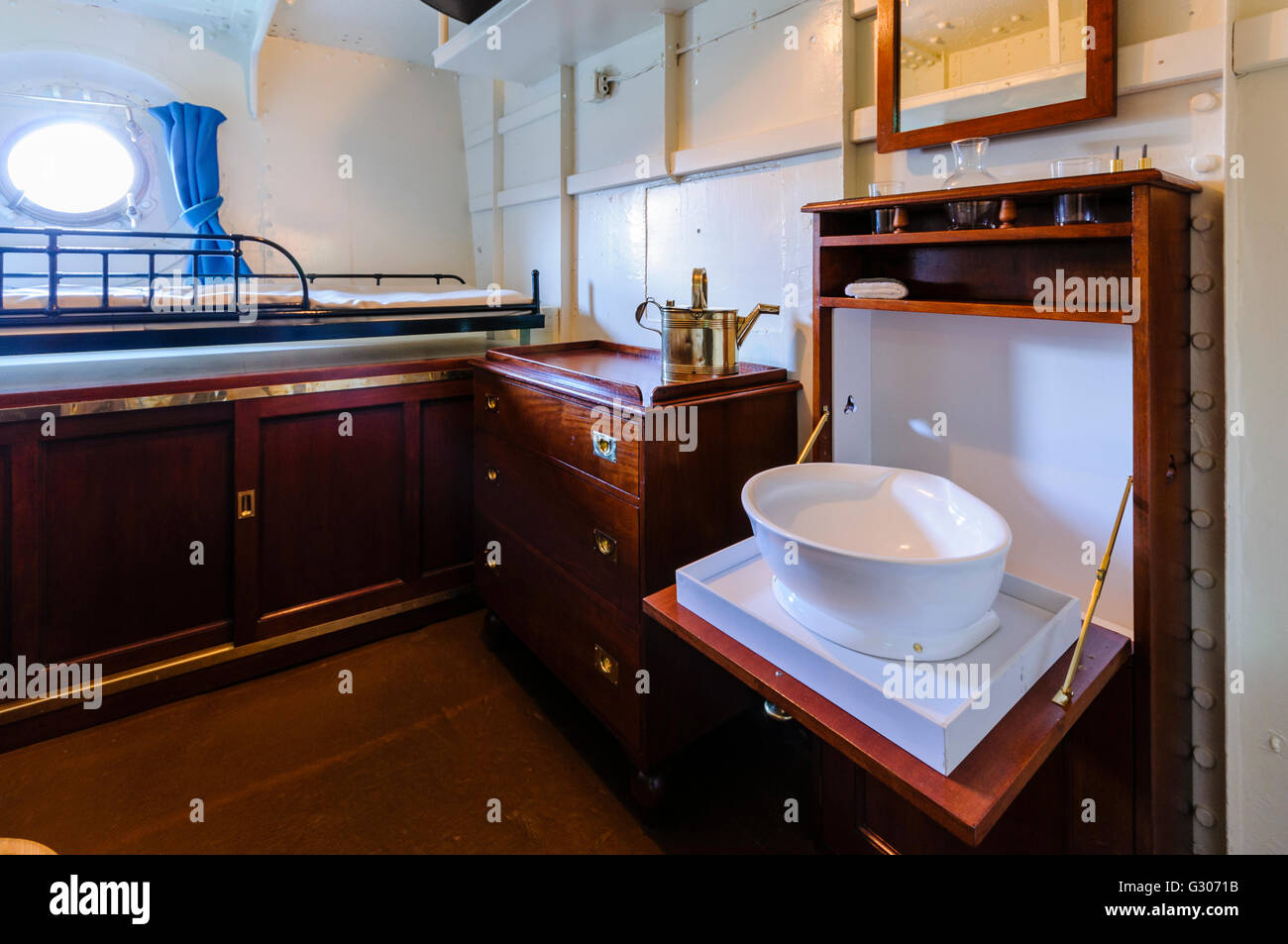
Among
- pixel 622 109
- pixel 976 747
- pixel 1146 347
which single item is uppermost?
pixel 622 109

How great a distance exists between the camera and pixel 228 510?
2.25m

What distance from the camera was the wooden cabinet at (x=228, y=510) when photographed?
197 centimetres

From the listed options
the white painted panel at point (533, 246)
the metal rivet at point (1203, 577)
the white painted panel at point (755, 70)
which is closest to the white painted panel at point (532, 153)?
the white painted panel at point (533, 246)

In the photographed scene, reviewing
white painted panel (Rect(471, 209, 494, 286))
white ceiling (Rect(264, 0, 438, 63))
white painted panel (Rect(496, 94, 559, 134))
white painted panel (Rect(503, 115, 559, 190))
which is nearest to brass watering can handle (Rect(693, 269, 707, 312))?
white painted panel (Rect(503, 115, 559, 190))

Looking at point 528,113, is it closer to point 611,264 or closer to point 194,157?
point 611,264

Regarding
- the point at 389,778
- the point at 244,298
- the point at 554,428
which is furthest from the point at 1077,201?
the point at 244,298

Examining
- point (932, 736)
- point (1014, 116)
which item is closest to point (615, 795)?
point (932, 736)

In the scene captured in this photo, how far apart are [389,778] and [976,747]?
158cm

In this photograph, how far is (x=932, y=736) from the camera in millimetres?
846

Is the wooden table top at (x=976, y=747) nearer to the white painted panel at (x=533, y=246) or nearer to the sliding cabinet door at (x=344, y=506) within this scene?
the sliding cabinet door at (x=344, y=506)

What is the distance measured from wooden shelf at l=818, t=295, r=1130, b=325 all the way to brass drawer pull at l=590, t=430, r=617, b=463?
59 centimetres

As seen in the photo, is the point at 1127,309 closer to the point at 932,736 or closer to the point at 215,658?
the point at 932,736

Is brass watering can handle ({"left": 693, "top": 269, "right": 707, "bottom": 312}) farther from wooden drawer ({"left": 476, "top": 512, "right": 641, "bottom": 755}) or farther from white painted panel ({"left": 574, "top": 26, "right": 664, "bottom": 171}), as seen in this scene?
wooden drawer ({"left": 476, "top": 512, "right": 641, "bottom": 755})
